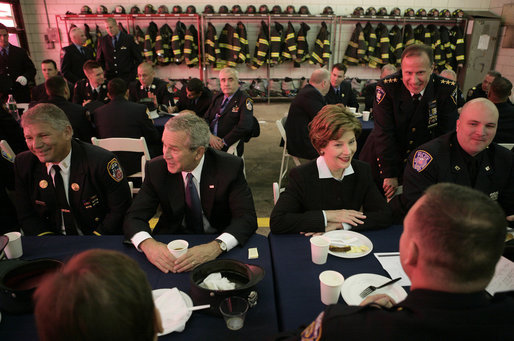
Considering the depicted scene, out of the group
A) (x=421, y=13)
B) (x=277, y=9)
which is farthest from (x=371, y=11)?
(x=277, y=9)

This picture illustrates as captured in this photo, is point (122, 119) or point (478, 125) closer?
point (478, 125)

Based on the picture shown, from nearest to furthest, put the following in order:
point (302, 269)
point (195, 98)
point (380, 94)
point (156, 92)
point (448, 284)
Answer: point (448, 284) < point (302, 269) < point (380, 94) < point (195, 98) < point (156, 92)

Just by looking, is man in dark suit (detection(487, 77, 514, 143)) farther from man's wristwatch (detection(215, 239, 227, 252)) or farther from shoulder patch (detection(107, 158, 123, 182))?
shoulder patch (detection(107, 158, 123, 182))

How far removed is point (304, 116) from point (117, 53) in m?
4.60

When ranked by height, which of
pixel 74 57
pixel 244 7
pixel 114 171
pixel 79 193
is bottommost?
pixel 79 193

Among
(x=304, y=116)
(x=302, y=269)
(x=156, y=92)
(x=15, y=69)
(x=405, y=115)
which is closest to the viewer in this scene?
(x=302, y=269)

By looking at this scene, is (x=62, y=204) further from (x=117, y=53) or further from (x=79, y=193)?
(x=117, y=53)

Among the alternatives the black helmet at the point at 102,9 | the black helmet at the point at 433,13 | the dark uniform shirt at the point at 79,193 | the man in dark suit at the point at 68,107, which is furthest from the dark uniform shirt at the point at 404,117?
the black helmet at the point at 102,9

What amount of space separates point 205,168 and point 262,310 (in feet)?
3.22

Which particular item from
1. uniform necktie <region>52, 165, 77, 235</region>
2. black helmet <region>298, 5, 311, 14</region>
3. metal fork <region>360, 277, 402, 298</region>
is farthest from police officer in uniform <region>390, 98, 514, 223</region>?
black helmet <region>298, 5, 311, 14</region>

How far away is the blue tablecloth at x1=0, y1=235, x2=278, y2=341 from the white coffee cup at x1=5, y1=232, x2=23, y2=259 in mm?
41

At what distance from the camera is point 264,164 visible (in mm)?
5305

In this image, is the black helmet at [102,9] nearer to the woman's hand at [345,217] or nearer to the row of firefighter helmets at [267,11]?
the row of firefighter helmets at [267,11]

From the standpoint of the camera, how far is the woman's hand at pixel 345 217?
5.96 feet
